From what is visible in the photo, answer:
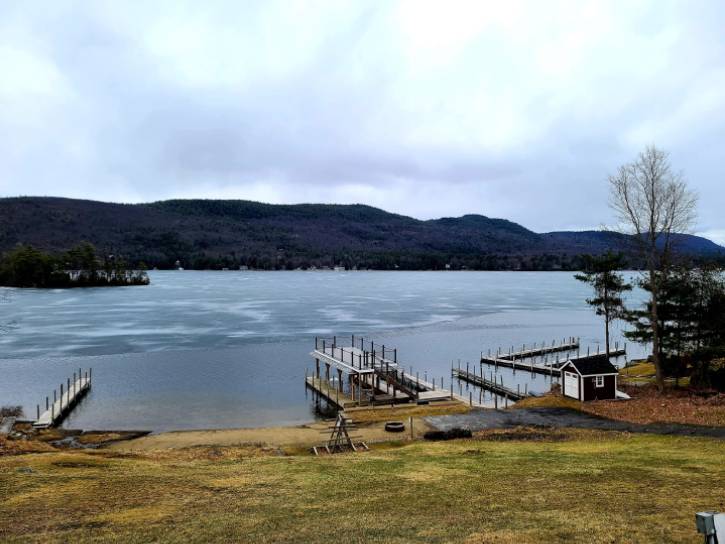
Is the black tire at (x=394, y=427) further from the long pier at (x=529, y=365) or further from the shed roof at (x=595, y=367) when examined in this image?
the long pier at (x=529, y=365)

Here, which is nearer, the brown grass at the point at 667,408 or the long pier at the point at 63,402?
the brown grass at the point at 667,408

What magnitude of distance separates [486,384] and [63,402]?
35930 mm

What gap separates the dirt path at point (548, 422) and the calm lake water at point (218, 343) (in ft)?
42.8

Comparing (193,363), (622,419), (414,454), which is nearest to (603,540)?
(414,454)

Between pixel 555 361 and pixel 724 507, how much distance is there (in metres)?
55.9

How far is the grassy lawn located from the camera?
12180 millimetres

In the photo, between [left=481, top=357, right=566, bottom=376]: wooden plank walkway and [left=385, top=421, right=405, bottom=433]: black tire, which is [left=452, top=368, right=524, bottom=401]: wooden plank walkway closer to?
[left=481, top=357, right=566, bottom=376]: wooden plank walkway

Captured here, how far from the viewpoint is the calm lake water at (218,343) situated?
142 ft

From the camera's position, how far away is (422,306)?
126 m

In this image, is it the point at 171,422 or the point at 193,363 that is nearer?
the point at 171,422

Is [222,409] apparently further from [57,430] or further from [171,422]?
[57,430]

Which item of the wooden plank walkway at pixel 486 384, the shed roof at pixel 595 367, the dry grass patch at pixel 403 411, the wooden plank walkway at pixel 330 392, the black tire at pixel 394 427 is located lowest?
the wooden plank walkway at pixel 486 384

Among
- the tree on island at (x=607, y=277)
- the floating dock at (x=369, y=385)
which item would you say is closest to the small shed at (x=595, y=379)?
the floating dock at (x=369, y=385)

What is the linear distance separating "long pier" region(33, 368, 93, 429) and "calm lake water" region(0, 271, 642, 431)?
0.77m
